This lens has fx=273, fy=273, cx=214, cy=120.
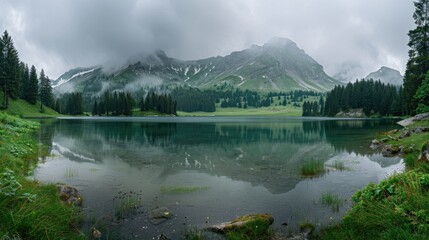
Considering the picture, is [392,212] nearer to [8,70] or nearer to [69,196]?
[69,196]

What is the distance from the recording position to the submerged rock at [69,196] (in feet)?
49.5

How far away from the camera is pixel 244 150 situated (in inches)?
1533

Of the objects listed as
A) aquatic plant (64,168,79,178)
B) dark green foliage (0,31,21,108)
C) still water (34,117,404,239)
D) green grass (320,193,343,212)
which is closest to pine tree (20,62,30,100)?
dark green foliage (0,31,21,108)

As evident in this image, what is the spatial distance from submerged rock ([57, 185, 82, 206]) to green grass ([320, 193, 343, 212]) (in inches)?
553

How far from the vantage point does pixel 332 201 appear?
1592cm

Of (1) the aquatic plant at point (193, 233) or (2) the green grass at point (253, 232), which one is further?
(1) the aquatic plant at point (193, 233)

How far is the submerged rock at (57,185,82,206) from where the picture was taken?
594 inches

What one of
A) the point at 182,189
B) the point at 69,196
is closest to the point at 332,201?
the point at 182,189

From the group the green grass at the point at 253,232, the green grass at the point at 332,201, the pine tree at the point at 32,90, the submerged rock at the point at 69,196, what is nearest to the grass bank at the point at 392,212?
the green grass at the point at 253,232

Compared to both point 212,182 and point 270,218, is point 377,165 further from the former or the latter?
point 270,218

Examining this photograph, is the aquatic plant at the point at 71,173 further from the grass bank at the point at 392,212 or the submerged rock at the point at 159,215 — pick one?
the grass bank at the point at 392,212

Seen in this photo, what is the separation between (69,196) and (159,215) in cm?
580

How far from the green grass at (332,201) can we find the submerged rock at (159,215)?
29.1 feet

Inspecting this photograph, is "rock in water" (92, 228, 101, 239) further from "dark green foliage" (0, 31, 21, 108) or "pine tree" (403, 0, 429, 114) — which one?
"dark green foliage" (0, 31, 21, 108)
